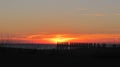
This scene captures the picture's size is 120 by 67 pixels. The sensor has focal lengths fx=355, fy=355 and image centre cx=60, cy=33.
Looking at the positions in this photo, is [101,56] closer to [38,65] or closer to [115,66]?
[115,66]

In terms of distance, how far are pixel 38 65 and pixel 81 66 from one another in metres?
3.19

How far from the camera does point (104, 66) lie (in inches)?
1065

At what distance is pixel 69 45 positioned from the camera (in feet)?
210

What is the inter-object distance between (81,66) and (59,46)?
111 ft

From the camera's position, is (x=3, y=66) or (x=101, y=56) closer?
(x=3, y=66)

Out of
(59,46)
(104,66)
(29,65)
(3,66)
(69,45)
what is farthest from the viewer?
(69,45)

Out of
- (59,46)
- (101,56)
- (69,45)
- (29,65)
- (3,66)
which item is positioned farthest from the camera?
(69,45)

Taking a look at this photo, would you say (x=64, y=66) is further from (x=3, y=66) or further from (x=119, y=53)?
(x=119, y=53)

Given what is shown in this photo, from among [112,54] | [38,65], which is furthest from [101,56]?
[38,65]

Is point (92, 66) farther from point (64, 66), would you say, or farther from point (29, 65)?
point (29, 65)

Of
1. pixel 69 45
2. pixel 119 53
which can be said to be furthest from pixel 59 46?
pixel 119 53

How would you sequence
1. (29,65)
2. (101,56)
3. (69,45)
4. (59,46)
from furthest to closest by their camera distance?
(69,45)
(59,46)
(101,56)
(29,65)

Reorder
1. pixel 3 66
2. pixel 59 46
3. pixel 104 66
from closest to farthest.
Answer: pixel 3 66 → pixel 104 66 → pixel 59 46

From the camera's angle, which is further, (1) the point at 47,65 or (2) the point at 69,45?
(2) the point at 69,45
